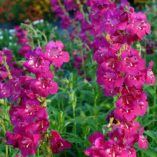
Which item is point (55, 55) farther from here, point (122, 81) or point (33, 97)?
point (122, 81)

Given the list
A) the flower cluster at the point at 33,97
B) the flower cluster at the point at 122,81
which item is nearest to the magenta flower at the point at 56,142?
the flower cluster at the point at 33,97

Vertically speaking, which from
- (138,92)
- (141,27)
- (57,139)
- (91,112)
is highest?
(141,27)

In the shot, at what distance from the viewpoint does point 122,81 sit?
3279mm

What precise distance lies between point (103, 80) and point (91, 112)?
1918 mm

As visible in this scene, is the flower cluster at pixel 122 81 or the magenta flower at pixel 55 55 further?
the magenta flower at pixel 55 55

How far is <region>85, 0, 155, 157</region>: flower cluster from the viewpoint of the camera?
3186mm

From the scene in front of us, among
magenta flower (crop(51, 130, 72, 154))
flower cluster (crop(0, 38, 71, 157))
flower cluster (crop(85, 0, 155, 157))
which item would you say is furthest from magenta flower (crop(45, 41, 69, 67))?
magenta flower (crop(51, 130, 72, 154))

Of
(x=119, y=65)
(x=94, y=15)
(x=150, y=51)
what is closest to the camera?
(x=119, y=65)

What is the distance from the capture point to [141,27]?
134 inches

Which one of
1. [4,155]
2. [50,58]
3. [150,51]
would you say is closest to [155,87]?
[150,51]

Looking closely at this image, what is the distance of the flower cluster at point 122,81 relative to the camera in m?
3.19

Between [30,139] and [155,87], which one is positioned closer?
[30,139]

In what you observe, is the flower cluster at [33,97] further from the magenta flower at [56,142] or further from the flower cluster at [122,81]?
the flower cluster at [122,81]

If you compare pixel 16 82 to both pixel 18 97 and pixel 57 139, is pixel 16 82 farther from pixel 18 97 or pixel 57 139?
pixel 57 139
